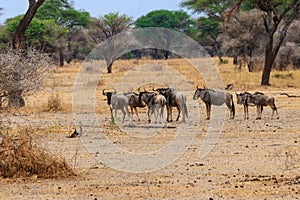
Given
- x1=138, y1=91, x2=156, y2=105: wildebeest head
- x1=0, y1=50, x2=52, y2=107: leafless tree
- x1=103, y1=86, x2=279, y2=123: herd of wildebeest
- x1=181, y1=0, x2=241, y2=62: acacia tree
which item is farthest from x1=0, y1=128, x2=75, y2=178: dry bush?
x1=181, y1=0, x2=241, y2=62: acacia tree

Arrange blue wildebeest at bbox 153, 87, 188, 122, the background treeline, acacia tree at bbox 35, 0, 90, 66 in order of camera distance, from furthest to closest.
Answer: acacia tree at bbox 35, 0, 90, 66
the background treeline
blue wildebeest at bbox 153, 87, 188, 122

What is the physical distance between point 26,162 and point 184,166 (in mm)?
2339

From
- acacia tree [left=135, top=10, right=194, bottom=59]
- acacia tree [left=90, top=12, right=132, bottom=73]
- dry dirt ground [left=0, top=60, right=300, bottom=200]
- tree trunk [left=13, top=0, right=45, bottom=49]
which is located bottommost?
dry dirt ground [left=0, top=60, right=300, bottom=200]

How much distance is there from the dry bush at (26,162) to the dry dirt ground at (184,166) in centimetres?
16

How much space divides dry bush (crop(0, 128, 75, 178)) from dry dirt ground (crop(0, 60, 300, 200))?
157 mm

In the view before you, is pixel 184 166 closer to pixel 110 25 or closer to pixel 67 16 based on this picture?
pixel 110 25

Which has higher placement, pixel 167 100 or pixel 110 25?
pixel 110 25

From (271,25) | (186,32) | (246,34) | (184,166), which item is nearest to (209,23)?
(186,32)

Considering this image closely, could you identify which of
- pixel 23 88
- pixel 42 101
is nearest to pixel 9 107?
pixel 23 88

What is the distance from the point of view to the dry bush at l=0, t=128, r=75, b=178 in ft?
28.6

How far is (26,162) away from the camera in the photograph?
28.6ft

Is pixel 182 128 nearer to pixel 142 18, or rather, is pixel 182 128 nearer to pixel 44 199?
pixel 44 199

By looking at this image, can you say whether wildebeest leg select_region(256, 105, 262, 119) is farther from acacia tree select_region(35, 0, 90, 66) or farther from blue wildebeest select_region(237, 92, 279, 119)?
acacia tree select_region(35, 0, 90, 66)

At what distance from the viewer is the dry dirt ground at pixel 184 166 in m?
7.77
